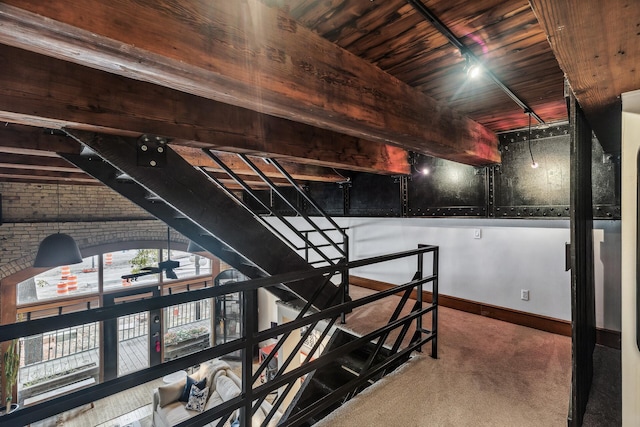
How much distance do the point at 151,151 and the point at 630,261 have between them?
2719 mm

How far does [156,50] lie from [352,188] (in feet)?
16.9

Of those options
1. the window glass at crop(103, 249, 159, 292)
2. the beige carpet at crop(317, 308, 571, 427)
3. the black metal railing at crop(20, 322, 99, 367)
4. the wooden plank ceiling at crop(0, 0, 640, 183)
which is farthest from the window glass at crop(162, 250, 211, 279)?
the beige carpet at crop(317, 308, 571, 427)

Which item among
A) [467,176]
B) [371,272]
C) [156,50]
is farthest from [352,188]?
[156,50]

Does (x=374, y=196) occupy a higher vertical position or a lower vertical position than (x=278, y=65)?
lower

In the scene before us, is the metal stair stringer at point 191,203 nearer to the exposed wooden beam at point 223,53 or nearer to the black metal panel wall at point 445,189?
the exposed wooden beam at point 223,53

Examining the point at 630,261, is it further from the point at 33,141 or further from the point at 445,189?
the point at 33,141

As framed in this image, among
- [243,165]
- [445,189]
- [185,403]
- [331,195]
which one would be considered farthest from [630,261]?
[185,403]

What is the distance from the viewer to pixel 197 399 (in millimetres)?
6352

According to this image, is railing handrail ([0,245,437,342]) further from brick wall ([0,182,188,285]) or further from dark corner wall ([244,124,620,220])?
brick wall ([0,182,188,285])

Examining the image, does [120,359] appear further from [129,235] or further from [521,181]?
[521,181]

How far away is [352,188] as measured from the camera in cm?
616

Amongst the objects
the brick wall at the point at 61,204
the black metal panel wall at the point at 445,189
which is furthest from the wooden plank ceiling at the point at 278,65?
the brick wall at the point at 61,204

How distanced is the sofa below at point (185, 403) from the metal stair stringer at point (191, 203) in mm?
4219

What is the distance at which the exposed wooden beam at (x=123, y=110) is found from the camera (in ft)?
5.12
